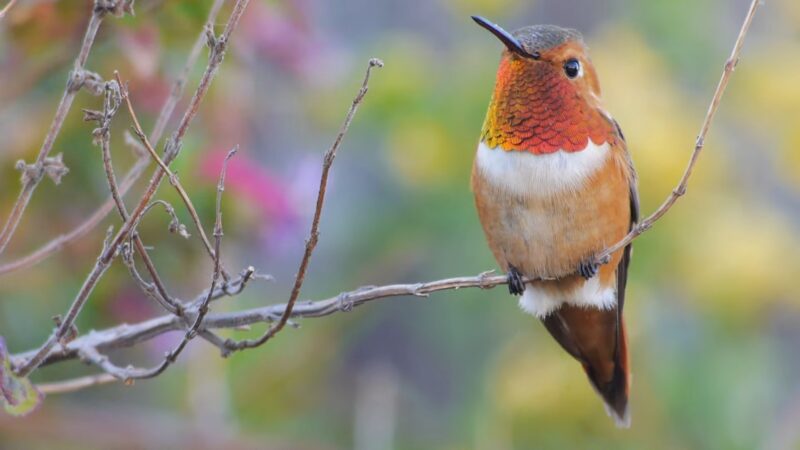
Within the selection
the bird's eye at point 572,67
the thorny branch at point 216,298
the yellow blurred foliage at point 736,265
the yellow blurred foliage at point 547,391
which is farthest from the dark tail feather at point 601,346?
the yellow blurred foliage at point 736,265

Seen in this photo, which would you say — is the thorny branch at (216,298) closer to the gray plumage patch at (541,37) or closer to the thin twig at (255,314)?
the thin twig at (255,314)

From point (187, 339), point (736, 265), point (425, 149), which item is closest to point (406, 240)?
point (425, 149)

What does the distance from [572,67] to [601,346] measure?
626mm

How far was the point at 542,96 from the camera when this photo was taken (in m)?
1.84

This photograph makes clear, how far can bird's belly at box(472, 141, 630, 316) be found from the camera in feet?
6.04

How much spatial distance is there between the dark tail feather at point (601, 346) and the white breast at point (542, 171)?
1.23 ft

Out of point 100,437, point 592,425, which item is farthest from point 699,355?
point 100,437

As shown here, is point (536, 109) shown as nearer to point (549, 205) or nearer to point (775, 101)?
point (549, 205)

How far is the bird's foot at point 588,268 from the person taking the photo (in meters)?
1.90

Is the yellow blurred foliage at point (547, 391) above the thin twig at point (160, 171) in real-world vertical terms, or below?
below

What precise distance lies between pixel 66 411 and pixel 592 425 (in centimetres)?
144

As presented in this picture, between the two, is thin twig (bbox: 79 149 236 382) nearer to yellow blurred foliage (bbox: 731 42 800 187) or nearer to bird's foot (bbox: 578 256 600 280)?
bird's foot (bbox: 578 256 600 280)

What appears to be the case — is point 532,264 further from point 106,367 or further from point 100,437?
point 100,437

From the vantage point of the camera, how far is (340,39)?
4777mm
